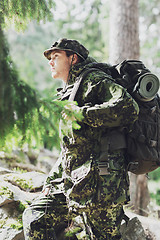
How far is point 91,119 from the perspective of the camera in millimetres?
2516

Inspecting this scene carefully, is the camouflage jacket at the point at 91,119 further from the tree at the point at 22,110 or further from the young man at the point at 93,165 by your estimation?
the tree at the point at 22,110

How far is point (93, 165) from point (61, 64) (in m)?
1.26

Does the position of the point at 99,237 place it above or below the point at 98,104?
below

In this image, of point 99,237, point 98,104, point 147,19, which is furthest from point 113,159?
point 147,19

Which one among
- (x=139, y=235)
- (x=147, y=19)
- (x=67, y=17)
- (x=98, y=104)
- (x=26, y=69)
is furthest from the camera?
(x=147, y=19)

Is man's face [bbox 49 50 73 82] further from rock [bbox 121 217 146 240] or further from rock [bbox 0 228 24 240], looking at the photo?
rock [bbox 121 217 146 240]

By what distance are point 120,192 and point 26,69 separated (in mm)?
1639

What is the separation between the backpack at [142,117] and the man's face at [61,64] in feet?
1.09

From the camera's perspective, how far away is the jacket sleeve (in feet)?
8.07

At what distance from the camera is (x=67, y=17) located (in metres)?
12.9

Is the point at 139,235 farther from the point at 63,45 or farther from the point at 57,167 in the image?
the point at 63,45

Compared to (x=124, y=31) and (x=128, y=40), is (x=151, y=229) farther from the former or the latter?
(x=124, y=31)

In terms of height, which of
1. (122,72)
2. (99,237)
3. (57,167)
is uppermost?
(122,72)

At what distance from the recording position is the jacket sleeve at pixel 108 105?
246 cm
